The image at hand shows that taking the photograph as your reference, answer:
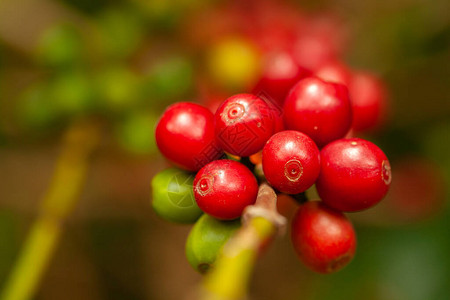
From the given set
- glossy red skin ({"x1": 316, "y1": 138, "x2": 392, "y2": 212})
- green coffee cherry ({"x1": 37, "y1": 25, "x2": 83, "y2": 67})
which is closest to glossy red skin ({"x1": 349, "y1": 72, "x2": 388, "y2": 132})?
glossy red skin ({"x1": 316, "y1": 138, "x2": 392, "y2": 212})

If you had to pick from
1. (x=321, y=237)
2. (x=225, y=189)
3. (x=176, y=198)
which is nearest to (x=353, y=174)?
(x=321, y=237)

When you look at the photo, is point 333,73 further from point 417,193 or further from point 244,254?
point 417,193

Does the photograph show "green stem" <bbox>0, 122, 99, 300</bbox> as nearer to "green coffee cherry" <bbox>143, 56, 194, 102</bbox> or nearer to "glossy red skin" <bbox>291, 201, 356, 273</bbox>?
"green coffee cherry" <bbox>143, 56, 194, 102</bbox>

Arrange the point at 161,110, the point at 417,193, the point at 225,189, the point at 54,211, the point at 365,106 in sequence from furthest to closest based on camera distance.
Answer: the point at 417,193 < the point at 161,110 < the point at 54,211 < the point at 365,106 < the point at 225,189

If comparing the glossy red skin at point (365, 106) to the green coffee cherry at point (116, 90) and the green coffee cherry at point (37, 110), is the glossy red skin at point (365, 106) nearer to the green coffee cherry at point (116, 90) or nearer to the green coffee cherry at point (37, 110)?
the green coffee cherry at point (116, 90)

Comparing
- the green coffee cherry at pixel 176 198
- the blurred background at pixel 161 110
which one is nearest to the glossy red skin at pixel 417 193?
the blurred background at pixel 161 110
